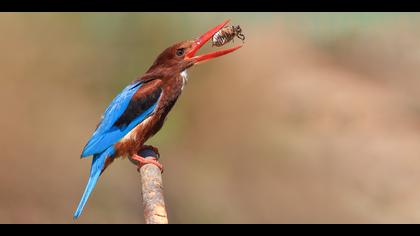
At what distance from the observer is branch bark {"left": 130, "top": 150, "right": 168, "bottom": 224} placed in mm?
2783

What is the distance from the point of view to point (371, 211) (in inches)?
235

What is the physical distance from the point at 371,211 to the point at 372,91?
184 cm

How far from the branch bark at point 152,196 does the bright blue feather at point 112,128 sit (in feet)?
1.20

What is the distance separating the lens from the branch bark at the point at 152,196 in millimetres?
2783

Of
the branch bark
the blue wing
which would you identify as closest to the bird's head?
the blue wing

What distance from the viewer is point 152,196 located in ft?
9.84

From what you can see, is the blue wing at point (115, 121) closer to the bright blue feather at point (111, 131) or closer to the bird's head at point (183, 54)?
the bright blue feather at point (111, 131)

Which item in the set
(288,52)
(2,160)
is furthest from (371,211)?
(2,160)

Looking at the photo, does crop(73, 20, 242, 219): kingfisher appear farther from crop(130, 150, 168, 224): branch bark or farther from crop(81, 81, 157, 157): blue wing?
crop(130, 150, 168, 224): branch bark

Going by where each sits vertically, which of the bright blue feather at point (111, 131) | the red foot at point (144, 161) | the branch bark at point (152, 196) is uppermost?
the bright blue feather at point (111, 131)

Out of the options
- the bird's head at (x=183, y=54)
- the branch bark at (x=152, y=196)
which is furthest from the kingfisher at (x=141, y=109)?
the branch bark at (x=152, y=196)

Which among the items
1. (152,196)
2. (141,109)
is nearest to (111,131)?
(141,109)

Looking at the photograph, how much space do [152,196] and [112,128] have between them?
1.10m

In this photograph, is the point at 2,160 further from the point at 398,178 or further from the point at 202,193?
the point at 398,178
